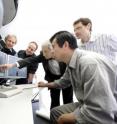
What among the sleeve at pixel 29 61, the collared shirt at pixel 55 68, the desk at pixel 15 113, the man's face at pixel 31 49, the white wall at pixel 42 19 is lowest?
the desk at pixel 15 113

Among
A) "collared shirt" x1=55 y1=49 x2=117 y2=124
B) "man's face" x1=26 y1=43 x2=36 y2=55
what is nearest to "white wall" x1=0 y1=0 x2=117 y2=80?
"man's face" x1=26 y1=43 x2=36 y2=55

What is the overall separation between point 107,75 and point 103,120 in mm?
224

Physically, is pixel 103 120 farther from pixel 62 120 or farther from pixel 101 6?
pixel 101 6

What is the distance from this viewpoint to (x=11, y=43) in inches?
119

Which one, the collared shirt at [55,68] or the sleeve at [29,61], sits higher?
the sleeve at [29,61]

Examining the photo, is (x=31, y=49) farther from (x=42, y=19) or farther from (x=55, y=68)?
(x=55, y=68)

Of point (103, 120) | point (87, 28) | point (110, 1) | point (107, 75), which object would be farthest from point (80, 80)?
point (110, 1)

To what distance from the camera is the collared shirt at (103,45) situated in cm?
226

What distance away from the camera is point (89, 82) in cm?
108

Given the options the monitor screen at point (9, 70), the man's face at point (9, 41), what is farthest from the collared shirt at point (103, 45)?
the man's face at point (9, 41)

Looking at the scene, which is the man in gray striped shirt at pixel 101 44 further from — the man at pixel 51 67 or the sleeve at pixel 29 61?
the sleeve at pixel 29 61

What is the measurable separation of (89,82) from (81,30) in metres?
1.13

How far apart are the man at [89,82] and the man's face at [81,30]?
842 mm

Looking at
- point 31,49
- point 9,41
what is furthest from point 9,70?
point 31,49
